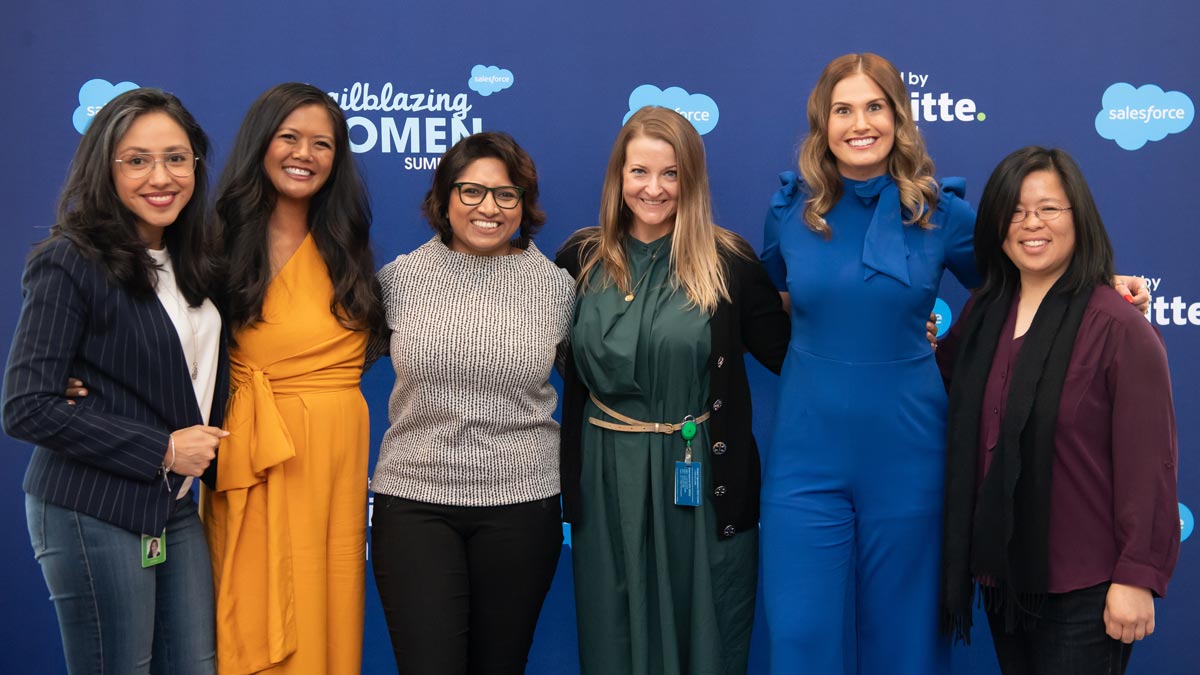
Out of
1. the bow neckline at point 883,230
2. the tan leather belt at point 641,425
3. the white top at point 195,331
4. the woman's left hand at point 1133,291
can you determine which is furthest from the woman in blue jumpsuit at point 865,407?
the white top at point 195,331

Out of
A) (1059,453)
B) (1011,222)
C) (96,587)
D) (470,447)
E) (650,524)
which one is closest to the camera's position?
(96,587)

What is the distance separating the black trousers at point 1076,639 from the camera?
220cm

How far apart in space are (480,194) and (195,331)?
753 mm

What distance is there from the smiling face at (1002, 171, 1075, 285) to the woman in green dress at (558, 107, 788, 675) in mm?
666

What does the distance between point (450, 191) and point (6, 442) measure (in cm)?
210

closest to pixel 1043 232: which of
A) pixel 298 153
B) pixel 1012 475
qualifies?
pixel 1012 475

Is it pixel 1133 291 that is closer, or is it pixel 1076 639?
pixel 1076 639

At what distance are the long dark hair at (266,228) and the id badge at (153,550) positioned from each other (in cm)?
53

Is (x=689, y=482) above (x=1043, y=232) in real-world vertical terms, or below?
below

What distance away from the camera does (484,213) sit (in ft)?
8.43

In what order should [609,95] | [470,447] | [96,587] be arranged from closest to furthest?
[96,587] → [470,447] → [609,95]

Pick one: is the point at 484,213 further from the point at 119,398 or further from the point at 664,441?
the point at 119,398

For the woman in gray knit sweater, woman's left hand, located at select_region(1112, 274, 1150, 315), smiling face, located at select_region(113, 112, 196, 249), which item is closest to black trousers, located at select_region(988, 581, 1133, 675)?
woman's left hand, located at select_region(1112, 274, 1150, 315)

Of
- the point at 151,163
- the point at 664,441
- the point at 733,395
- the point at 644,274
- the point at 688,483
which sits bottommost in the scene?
the point at 688,483
